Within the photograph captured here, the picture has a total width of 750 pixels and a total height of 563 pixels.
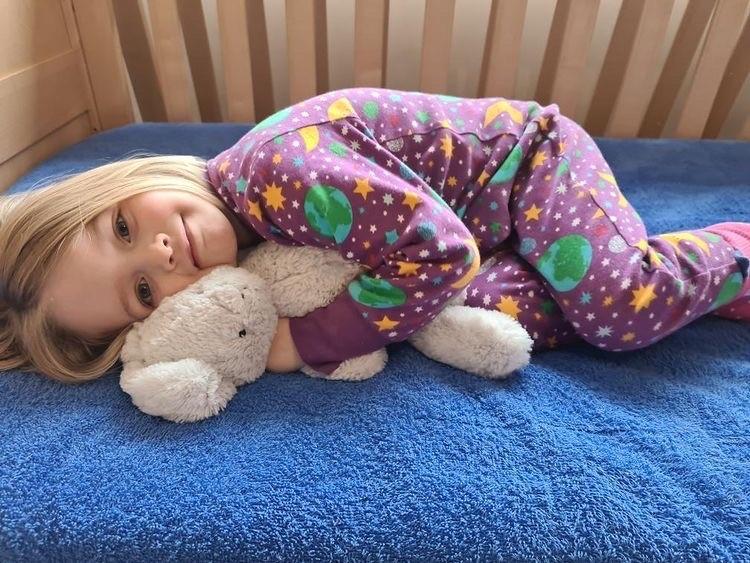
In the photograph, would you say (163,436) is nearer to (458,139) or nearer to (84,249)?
(84,249)

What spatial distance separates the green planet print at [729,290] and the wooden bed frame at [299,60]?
65cm

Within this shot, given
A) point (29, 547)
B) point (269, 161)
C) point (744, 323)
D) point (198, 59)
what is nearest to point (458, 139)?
point (269, 161)


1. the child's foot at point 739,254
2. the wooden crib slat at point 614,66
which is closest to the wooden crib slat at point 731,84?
the wooden crib slat at point 614,66

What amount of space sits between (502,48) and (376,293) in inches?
32.6

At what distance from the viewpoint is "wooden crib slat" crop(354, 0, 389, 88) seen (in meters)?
1.34

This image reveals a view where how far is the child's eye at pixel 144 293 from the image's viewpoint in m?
0.84

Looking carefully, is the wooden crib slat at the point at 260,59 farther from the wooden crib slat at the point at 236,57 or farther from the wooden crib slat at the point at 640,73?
the wooden crib slat at the point at 640,73

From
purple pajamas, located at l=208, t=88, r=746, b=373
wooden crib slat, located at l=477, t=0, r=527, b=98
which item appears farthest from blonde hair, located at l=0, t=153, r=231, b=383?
wooden crib slat, located at l=477, t=0, r=527, b=98

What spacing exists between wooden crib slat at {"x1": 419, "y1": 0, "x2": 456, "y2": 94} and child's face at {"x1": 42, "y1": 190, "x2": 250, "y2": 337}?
2.43ft

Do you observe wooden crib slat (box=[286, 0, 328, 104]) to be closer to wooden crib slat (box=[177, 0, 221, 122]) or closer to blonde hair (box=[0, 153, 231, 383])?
wooden crib slat (box=[177, 0, 221, 122])

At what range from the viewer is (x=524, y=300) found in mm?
953

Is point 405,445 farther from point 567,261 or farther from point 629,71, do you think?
point 629,71

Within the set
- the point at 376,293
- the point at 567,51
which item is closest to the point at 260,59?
the point at 567,51

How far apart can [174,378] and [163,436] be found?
0.25 ft
